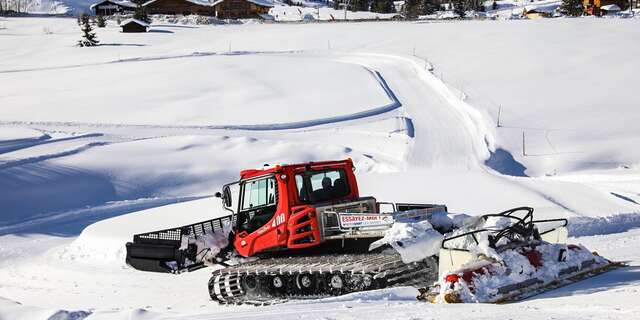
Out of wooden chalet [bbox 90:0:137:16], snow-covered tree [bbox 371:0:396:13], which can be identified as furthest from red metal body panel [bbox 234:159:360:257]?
snow-covered tree [bbox 371:0:396:13]

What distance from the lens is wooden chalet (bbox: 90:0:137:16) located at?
79250 millimetres

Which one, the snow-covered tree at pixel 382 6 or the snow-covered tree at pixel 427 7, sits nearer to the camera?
the snow-covered tree at pixel 427 7

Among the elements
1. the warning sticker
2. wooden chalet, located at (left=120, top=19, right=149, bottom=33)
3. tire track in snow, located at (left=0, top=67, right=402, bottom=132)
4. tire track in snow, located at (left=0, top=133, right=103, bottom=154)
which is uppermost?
wooden chalet, located at (left=120, top=19, right=149, bottom=33)

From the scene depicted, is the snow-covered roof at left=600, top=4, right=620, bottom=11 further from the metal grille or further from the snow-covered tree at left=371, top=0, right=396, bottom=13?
the metal grille

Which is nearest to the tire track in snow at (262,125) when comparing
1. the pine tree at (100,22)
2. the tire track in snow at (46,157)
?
the tire track in snow at (46,157)

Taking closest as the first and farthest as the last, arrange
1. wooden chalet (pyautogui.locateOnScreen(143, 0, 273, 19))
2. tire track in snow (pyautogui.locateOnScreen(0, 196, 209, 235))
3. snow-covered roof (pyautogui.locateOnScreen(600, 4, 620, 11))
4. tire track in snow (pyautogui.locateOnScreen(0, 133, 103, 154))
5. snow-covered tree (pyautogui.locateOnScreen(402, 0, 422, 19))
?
tire track in snow (pyautogui.locateOnScreen(0, 196, 209, 235)) → tire track in snow (pyautogui.locateOnScreen(0, 133, 103, 154)) → snow-covered roof (pyautogui.locateOnScreen(600, 4, 620, 11)) → wooden chalet (pyautogui.locateOnScreen(143, 0, 273, 19)) → snow-covered tree (pyautogui.locateOnScreen(402, 0, 422, 19))

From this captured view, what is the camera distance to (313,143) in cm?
2544

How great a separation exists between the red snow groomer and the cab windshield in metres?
0.01

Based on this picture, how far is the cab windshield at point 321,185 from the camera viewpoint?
11.2m

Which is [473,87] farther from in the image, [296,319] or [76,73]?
[296,319]

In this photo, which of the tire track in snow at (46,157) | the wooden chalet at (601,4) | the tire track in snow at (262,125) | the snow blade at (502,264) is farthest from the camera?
the wooden chalet at (601,4)

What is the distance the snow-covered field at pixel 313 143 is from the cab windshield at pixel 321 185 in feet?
6.75

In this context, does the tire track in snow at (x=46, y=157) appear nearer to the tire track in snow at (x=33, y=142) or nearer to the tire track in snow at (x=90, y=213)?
the tire track in snow at (x=33, y=142)

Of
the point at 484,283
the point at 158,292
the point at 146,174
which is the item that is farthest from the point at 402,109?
the point at 484,283
